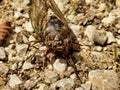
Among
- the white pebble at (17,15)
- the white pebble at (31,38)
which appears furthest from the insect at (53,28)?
the white pebble at (17,15)

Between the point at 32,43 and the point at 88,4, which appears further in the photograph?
the point at 88,4

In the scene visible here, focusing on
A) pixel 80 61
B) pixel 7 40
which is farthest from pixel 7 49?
pixel 80 61

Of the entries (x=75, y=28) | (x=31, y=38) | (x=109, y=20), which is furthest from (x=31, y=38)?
(x=109, y=20)

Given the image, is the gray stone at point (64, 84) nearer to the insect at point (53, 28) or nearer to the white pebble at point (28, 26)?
the insect at point (53, 28)

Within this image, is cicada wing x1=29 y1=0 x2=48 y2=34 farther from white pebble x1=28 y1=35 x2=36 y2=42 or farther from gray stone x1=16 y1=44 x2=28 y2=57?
gray stone x1=16 y1=44 x2=28 y2=57

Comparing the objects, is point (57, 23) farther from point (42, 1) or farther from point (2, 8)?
point (2, 8)

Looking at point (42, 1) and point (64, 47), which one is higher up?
point (42, 1)

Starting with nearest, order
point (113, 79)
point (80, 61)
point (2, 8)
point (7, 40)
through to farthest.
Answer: point (113, 79) < point (80, 61) < point (7, 40) < point (2, 8)
